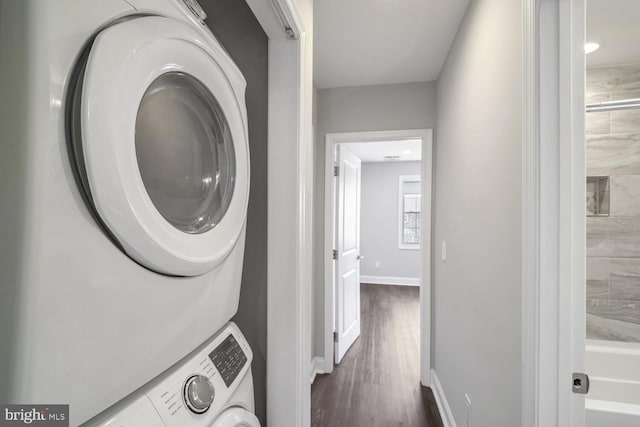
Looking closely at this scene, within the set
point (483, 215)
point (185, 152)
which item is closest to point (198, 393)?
point (185, 152)

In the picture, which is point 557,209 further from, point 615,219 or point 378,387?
point 378,387

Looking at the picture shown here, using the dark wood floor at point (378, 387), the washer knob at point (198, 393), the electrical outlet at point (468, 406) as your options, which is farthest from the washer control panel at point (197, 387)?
the dark wood floor at point (378, 387)

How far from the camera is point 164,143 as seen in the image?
0.62m

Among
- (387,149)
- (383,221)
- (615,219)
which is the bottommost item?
(383,221)

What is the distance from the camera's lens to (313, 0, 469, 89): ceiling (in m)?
1.58

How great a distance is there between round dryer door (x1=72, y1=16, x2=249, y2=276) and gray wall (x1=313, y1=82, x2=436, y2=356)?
67.7 inches

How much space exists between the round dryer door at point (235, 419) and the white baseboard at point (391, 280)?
5.39m

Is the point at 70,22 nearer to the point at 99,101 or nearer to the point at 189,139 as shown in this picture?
the point at 99,101

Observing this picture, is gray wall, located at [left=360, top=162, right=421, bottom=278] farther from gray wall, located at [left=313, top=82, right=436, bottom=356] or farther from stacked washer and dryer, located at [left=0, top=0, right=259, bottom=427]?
stacked washer and dryer, located at [left=0, top=0, right=259, bottom=427]

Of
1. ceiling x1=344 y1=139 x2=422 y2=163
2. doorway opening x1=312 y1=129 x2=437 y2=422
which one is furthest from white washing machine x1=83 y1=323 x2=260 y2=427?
ceiling x1=344 y1=139 x2=422 y2=163

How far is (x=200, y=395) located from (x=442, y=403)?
2.02 m

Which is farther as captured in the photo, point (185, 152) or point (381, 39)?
point (381, 39)

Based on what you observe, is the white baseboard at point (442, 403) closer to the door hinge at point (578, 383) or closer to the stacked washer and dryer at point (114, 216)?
the door hinge at point (578, 383)

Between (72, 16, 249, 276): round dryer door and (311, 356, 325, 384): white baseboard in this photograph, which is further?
(311, 356, 325, 384): white baseboard
